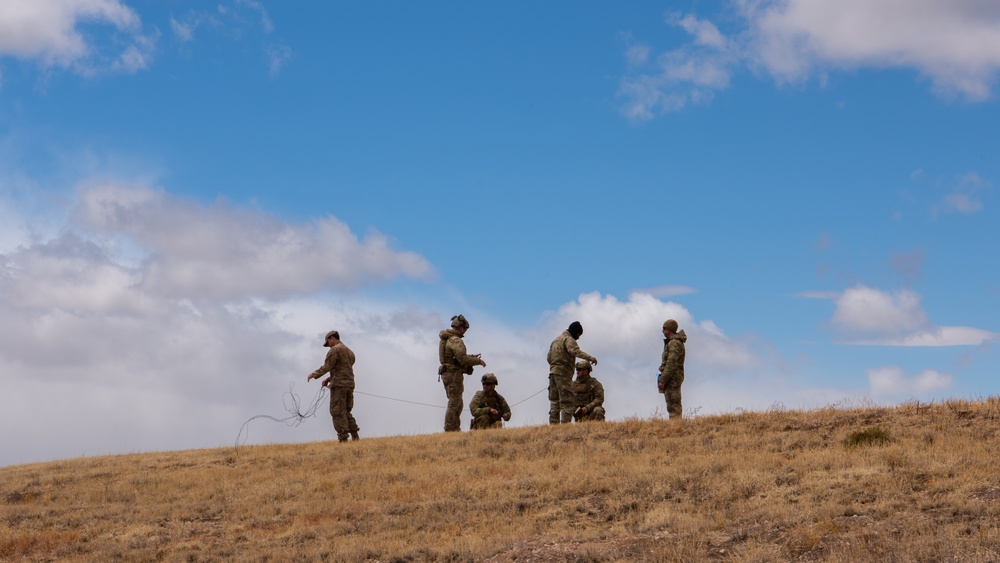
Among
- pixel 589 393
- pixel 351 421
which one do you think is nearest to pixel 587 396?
pixel 589 393

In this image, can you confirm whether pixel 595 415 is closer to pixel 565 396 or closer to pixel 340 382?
pixel 565 396

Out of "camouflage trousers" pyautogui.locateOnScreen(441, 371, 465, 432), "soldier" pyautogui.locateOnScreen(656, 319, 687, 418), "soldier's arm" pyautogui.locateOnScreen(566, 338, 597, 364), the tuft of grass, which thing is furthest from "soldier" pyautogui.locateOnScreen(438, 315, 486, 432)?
the tuft of grass

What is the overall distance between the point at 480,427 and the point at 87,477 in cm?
865

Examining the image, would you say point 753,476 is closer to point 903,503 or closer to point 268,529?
point 903,503

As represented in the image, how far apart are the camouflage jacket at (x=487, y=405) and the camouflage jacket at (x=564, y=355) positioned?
2.05m

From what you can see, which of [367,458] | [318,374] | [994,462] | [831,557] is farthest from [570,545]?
[318,374]

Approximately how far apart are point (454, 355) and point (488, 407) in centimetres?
189

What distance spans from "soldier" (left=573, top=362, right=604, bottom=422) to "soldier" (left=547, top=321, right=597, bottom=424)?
25 cm

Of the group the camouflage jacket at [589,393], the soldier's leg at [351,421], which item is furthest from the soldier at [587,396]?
the soldier's leg at [351,421]

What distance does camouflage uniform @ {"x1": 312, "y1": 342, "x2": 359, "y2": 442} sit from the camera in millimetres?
21219

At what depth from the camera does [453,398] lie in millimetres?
22422

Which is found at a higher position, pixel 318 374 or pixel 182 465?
pixel 318 374

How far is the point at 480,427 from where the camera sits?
23016 millimetres

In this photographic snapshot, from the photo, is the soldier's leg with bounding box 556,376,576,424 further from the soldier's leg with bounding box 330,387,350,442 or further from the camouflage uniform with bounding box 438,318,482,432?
the soldier's leg with bounding box 330,387,350,442
